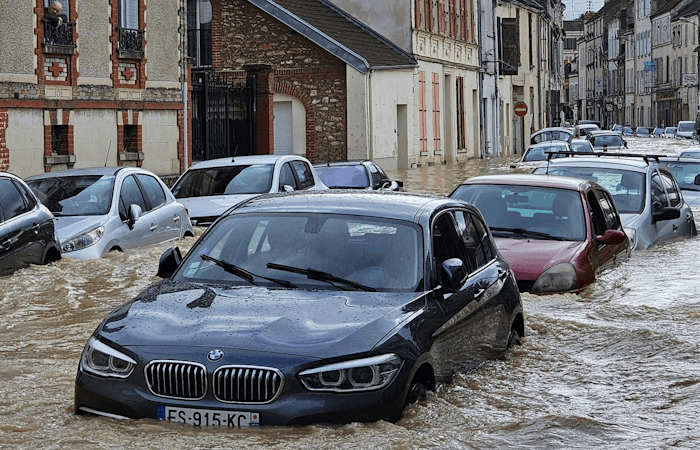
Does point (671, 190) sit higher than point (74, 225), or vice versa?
point (671, 190)

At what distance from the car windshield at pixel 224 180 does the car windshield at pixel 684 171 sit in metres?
8.69

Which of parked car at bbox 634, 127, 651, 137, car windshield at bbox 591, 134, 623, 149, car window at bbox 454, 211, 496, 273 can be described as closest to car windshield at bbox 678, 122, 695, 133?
parked car at bbox 634, 127, 651, 137

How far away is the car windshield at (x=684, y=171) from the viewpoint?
24203 millimetres

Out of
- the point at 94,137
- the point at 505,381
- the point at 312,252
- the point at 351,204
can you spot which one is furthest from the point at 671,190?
the point at 94,137

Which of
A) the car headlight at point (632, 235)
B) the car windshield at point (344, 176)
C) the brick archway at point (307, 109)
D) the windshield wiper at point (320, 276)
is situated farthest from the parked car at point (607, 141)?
the windshield wiper at point (320, 276)

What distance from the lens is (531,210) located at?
13305mm

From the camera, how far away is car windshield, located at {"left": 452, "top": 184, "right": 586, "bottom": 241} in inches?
511

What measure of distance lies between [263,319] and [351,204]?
5.08 feet

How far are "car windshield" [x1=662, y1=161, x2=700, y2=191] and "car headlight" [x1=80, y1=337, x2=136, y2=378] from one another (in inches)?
745

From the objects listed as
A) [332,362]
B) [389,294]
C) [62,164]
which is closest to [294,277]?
A: [389,294]

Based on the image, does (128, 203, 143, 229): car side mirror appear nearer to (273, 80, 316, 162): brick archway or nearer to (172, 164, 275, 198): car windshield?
(172, 164, 275, 198): car windshield

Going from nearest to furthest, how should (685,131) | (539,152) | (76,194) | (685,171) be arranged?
(76,194), (685,171), (539,152), (685,131)

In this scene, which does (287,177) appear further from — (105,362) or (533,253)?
(105,362)

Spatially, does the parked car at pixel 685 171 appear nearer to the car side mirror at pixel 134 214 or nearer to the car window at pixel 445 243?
the car side mirror at pixel 134 214
